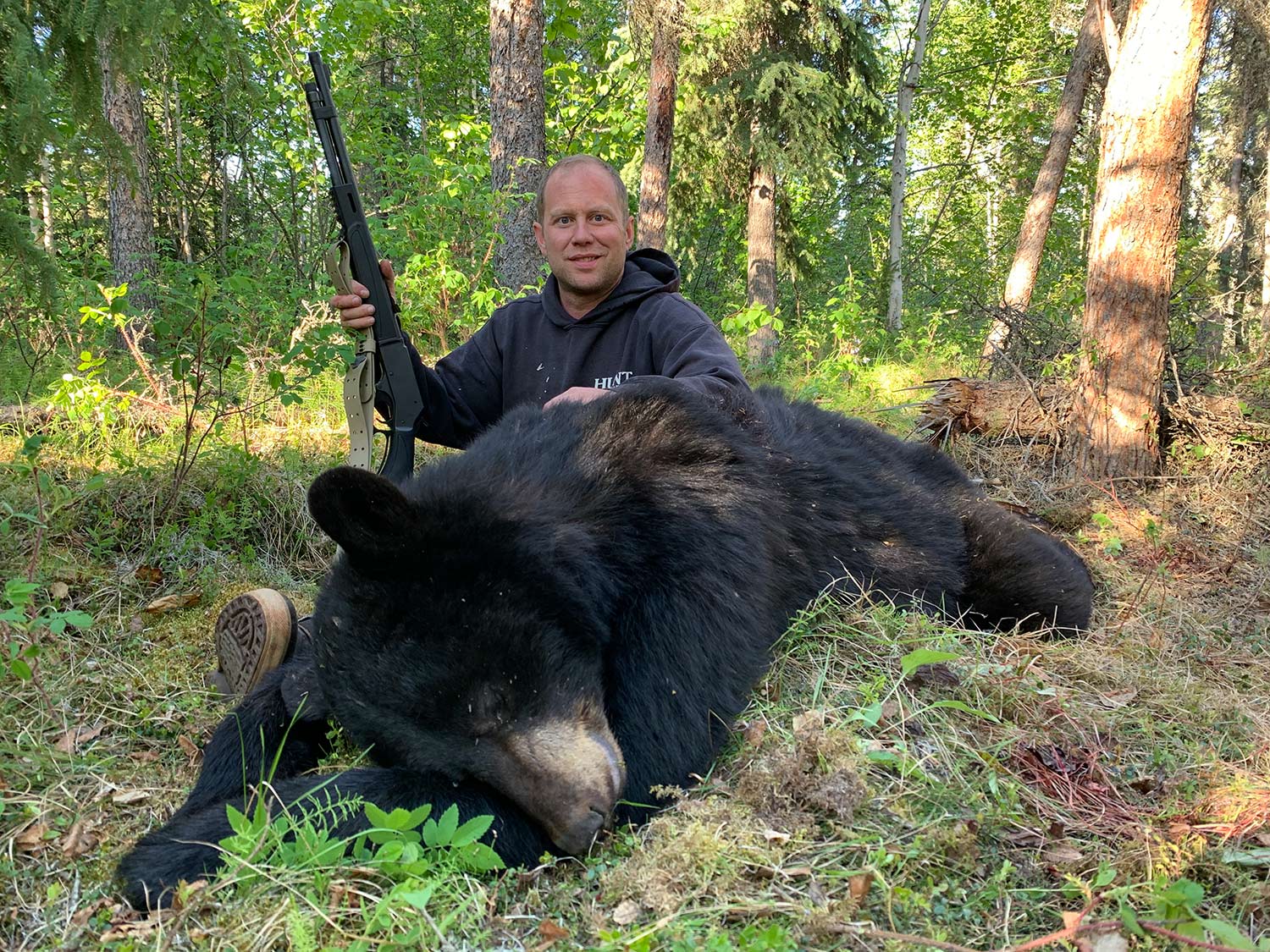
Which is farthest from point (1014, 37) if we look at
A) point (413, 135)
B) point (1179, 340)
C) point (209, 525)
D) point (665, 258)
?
point (209, 525)

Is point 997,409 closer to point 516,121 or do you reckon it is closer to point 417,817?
point 516,121

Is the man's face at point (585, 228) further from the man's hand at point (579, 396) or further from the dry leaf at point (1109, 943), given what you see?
the dry leaf at point (1109, 943)

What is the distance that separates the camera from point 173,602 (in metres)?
3.70

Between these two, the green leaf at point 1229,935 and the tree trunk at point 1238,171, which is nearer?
the green leaf at point 1229,935

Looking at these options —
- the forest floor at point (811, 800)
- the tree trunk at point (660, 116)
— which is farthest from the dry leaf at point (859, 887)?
A: the tree trunk at point (660, 116)

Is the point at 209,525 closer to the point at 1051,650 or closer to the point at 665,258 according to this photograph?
the point at 665,258

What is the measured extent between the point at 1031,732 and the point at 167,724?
8.92 feet

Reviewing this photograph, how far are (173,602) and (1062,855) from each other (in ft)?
11.2

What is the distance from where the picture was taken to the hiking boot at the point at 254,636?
2855 millimetres

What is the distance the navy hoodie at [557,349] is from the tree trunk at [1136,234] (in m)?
2.95

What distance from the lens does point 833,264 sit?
28312 millimetres

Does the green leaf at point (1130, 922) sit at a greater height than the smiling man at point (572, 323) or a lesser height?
lesser

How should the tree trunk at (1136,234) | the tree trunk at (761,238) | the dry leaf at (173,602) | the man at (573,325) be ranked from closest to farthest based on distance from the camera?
the dry leaf at (173,602), the man at (573,325), the tree trunk at (1136,234), the tree trunk at (761,238)

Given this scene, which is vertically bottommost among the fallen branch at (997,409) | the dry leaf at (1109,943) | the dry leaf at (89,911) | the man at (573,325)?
the dry leaf at (89,911)
